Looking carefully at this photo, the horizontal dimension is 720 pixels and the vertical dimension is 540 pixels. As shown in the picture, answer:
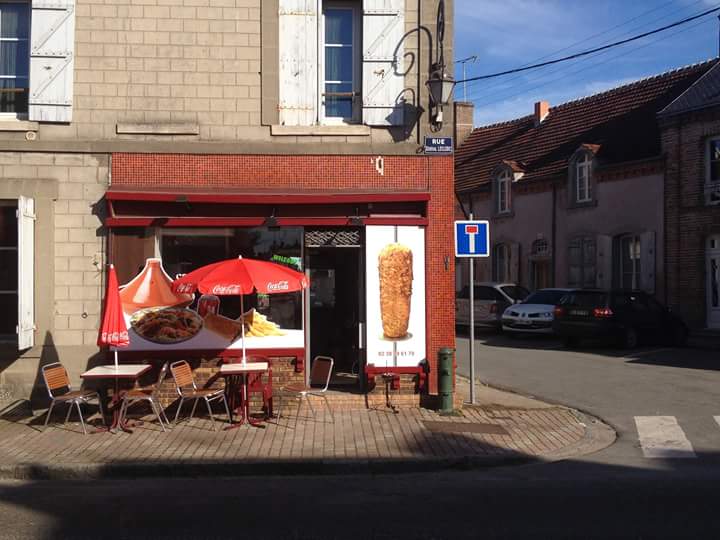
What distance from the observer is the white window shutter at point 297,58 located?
11125 millimetres

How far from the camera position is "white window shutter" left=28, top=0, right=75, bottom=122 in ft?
35.4

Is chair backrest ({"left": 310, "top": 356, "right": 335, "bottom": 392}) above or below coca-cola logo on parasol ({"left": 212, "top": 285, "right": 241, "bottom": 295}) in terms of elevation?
below

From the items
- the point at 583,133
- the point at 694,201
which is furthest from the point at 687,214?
the point at 583,133

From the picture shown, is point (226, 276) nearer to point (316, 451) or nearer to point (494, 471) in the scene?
point (316, 451)

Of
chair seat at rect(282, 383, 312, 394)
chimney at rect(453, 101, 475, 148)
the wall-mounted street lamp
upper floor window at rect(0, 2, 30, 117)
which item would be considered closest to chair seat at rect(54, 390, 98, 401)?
chair seat at rect(282, 383, 312, 394)

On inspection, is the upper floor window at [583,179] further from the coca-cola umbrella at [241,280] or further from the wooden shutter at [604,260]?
the coca-cola umbrella at [241,280]

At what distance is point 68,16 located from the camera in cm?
1082

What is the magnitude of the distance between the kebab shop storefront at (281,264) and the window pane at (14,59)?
1.98 m

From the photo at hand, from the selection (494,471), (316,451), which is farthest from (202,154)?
(494,471)

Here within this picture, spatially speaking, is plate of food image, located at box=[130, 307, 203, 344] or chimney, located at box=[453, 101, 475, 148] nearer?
plate of food image, located at box=[130, 307, 203, 344]

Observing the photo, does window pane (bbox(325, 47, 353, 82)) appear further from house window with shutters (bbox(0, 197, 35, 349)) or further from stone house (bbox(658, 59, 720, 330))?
stone house (bbox(658, 59, 720, 330))

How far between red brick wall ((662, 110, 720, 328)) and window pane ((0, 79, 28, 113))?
59.1 ft

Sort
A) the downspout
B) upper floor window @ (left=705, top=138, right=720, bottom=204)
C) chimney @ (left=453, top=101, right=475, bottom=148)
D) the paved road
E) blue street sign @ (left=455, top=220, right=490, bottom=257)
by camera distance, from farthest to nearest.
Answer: chimney @ (left=453, top=101, right=475, bottom=148), the downspout, upper floor window @ (left=705, top=138, right=720, bottom=204), blue street sign @ (left=455, top=220, right=490, bottom=257), the paved road

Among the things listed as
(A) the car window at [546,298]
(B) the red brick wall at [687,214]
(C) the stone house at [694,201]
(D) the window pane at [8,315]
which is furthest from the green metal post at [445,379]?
(B) the red brick wall at [687,214]
